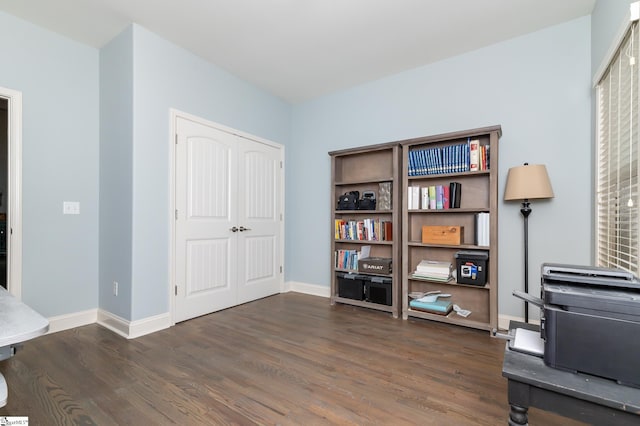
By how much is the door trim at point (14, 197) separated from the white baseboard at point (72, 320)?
37cm

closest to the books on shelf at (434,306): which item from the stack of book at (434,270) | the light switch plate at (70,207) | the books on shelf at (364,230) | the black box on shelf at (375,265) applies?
the stack of book at (434,270)

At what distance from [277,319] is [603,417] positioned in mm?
2639

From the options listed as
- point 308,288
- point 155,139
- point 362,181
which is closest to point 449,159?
point 362,181

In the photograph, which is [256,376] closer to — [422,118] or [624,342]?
[624,342]

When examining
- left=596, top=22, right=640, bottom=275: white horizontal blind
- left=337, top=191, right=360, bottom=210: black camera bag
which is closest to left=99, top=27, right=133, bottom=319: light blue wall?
left=337, top=191, right=360, bottom=210: black camera bag

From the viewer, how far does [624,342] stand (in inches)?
36.3

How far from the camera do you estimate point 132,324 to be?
2.65m

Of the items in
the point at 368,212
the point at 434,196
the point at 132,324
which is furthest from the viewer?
the point at 368,212

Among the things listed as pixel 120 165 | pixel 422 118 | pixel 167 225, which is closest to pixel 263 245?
pixel 167 225

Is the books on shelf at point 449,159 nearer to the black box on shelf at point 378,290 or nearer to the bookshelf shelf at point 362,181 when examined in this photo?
the bookshelf shelf at point 362,181

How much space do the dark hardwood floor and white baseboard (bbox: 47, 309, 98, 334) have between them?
0.38 ft

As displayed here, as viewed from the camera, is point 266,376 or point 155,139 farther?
point 155,139

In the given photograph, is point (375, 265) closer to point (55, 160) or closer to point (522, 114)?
point (522, 114)

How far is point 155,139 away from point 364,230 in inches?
94.5
